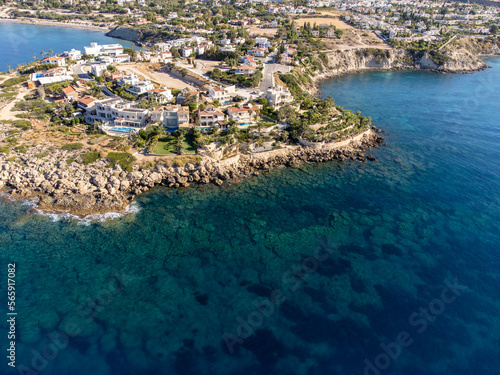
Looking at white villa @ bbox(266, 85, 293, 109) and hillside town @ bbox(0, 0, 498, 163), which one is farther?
white villa @ bbox(266, 85, 293, 109)

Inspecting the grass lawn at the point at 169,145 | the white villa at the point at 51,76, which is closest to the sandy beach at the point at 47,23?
the white villa at the point at 51,76

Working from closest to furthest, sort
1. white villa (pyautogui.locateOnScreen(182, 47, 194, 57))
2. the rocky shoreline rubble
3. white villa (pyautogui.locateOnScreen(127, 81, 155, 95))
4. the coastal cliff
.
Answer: the rocky shoreline rubble, white villa (pyautogui.locateOnScreen(127, 81, 155, 95)), white villa (pyautogui.locateOnScreen(182, 47, 194, 57)), the coastal cliff

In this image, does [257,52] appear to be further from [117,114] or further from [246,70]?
[117,114]

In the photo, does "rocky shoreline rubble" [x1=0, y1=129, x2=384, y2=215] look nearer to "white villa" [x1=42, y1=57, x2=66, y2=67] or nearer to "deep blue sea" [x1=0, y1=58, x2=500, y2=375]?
"deep blue sea" [x1=0, y1=58, x2=500, y2=375]

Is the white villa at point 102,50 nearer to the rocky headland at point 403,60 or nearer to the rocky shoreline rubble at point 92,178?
the rocky shoreline rubble at point 92,178

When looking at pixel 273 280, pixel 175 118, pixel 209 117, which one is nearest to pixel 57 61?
pixel 175 118

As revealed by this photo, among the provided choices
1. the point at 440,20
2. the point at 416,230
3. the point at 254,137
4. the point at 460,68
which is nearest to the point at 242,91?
the point at 254,137

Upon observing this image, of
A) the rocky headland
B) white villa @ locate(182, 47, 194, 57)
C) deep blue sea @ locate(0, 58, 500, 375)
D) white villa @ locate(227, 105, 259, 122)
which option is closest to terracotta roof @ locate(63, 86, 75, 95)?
deep blue sea @ locate(0, 58, 500, 375)
